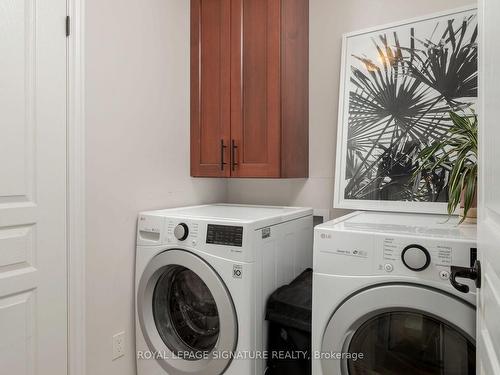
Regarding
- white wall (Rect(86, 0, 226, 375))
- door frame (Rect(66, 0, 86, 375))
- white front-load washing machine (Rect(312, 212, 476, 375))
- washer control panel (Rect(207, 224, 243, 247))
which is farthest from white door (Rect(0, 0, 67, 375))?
white front-load washing machine (Rect(312, 212, 476, 375))

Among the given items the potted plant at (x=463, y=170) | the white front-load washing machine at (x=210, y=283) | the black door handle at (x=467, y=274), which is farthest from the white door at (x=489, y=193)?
the white front-load washing machine at (x=210, y=283)

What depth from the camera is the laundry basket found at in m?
1.34

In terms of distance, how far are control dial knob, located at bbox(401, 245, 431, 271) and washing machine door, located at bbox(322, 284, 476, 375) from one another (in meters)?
0.06

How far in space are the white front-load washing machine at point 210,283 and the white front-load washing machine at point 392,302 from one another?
0.28 metres

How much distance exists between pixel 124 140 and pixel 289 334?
120 cm

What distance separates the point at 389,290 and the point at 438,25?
131 cm

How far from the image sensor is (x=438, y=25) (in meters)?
1.58

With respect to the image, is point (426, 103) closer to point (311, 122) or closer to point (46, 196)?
point (311, 122)

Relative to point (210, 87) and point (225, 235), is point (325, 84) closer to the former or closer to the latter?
point (210, 87)

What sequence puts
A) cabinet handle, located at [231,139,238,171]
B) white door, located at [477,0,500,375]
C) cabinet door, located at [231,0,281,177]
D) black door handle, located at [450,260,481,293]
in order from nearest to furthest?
white door, located at [477,0,500,375] → black door handle, located at [450,260,481,293] → cabinet door, located at [231,0,281,177] → cabinet handle, located at [231,139,238,171]

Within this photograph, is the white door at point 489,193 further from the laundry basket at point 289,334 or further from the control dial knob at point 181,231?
the control dial knob at point 181,231

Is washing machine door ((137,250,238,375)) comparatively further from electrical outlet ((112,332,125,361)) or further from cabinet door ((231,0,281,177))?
cabinet door ((231,0,281,177))

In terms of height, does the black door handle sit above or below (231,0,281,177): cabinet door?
below

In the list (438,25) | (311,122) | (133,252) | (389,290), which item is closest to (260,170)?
(311,122)
